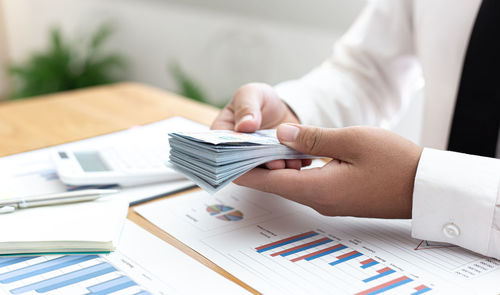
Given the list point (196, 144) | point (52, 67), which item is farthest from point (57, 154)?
point (52, 67)

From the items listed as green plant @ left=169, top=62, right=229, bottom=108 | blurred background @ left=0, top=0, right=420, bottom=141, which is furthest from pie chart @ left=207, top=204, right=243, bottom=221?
green plant @ left=169, top=62, right=229, bottom=108

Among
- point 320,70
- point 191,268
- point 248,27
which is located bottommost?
point 191,268

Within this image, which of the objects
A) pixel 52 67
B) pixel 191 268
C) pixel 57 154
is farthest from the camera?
pixel 52 67

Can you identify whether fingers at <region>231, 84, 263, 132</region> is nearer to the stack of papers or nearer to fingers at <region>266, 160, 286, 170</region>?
fingers at <region>266, 160, 286, 170</region>

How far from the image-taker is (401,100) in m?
1.25

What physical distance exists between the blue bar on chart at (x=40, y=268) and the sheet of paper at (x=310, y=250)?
0.41 ft

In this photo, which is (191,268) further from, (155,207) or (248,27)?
(248,27)

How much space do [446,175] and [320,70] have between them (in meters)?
0.58

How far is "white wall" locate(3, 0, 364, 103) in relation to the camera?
225 cm

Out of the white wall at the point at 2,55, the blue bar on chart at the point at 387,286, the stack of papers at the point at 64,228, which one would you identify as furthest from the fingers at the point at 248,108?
the white wall at the point at 2,55

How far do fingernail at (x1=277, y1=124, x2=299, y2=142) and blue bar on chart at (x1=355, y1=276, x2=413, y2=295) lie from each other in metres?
0.22

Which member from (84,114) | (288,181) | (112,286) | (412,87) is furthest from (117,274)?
(412,87)

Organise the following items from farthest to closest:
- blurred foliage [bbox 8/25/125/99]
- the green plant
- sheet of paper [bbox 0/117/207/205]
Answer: blurred foliage [bbox 8/25/125/99] < the green plant < sheet of paper [bbox 0/117/207/205]

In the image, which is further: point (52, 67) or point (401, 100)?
point (52, 67)
